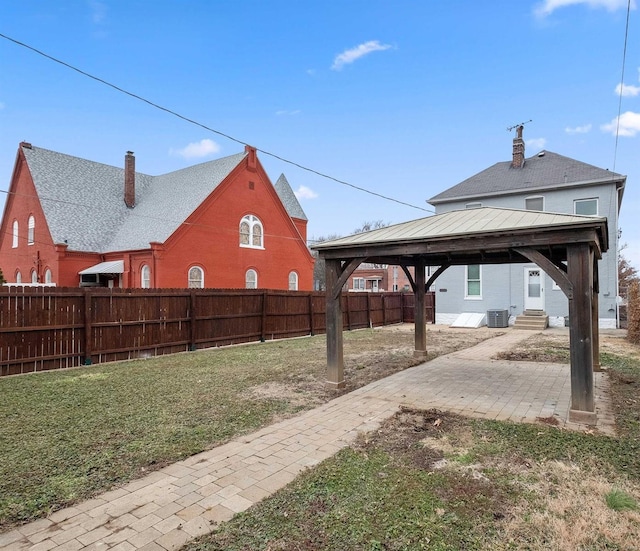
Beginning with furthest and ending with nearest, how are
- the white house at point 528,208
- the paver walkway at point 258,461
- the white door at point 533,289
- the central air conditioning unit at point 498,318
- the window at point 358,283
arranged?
the window at point 358,283 → the white door at point 533,289 → the central air conditioning unit at point 498,318 → the white house at point 528,208 → the paver walkway at point 258,461

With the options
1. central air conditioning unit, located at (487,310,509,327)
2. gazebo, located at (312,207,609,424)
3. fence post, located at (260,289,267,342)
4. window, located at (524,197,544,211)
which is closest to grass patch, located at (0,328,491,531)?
gazebo, located at (312,207,609,424)

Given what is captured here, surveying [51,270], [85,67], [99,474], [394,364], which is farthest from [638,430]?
[51,270]

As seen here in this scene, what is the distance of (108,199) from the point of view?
2316 cm

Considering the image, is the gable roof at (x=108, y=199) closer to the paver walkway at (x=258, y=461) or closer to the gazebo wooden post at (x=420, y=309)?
the gazebo wooden post at (x=420, y=309)

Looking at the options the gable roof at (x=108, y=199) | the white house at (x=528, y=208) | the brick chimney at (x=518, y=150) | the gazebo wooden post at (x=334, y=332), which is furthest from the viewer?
the brick chimney at (x=518, y=150)

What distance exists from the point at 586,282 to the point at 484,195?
1586 centimetres

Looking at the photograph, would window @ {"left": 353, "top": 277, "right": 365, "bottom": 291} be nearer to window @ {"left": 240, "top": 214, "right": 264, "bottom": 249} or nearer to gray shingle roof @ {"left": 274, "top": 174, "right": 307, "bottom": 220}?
gray shingle roof @ {"left": 274, "top": 174, "right": 307, "bottom": 220}

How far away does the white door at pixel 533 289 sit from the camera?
18.5 m

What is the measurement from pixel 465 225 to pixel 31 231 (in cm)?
2374

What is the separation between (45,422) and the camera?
5145 mm

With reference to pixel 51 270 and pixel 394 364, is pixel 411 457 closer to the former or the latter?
pixel 394 364

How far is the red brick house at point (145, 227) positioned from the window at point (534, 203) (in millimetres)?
13390

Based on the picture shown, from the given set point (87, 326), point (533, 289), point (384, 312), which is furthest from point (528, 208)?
point (87, 326)

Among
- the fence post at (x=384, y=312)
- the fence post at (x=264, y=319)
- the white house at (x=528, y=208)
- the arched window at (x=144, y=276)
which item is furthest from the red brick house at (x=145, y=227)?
the white house at (x=528, y=208)
